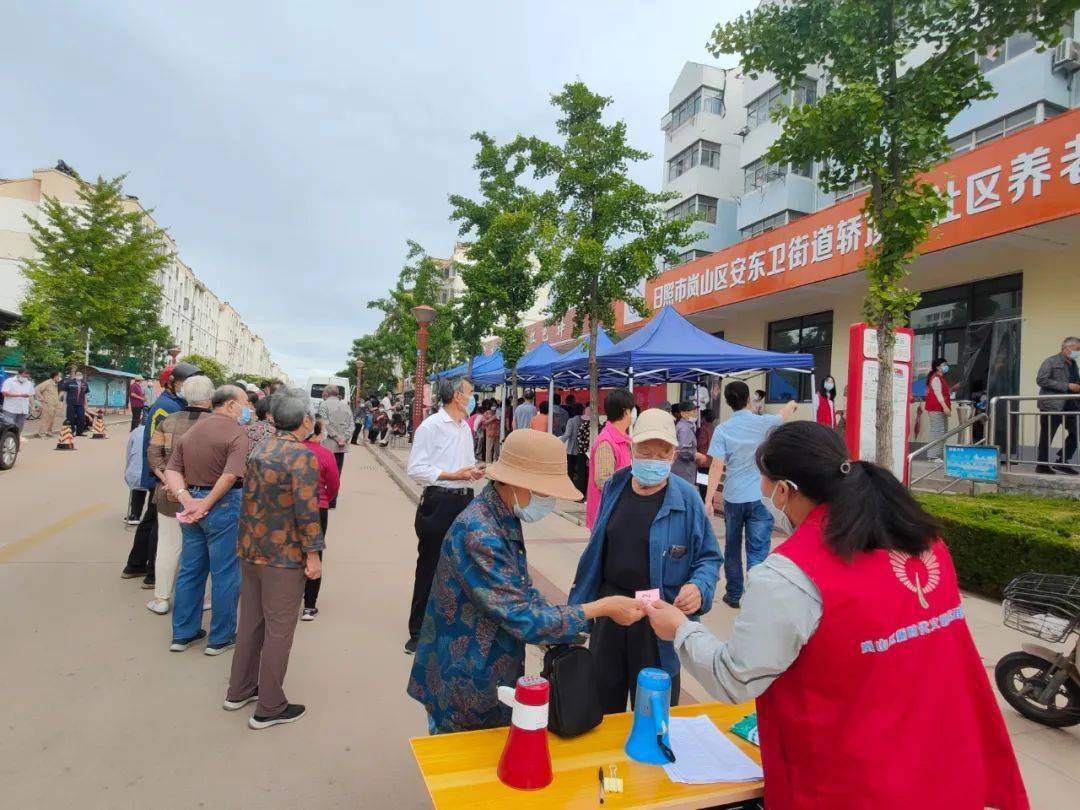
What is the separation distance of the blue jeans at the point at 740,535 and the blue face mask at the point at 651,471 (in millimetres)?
2806

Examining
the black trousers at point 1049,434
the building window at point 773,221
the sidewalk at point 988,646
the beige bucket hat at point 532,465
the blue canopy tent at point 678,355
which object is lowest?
the sidewalk at point 988,646

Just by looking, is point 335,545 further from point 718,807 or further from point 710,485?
point 718,807

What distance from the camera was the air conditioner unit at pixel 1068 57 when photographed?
12219mm

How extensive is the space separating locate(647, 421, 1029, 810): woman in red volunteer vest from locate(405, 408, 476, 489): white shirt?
2912 millimetres

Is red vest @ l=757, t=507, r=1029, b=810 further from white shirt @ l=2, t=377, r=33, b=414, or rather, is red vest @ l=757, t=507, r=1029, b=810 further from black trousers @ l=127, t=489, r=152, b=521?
white shirt @ l=2, t=377, r=33, b=414

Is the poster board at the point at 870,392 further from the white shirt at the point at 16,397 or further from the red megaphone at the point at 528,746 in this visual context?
the white shirt at the point at 16,397

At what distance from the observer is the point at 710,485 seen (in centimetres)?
570

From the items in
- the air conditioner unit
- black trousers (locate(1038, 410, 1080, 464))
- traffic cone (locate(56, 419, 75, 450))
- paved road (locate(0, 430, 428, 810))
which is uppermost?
the air conditioner unit

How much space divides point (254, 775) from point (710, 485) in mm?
4126

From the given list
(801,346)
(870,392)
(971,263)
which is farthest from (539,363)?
(870,392)

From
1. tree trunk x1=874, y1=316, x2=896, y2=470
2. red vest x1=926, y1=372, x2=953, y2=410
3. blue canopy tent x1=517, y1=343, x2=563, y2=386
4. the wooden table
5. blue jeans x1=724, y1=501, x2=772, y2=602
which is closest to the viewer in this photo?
the wooden table

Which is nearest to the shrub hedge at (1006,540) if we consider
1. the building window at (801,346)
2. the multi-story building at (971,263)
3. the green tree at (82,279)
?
the multi-story building at (971,263)

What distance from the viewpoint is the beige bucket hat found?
1.97 m

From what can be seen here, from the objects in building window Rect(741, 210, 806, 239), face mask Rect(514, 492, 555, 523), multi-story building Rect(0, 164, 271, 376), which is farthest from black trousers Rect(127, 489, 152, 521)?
multi-story building Rect(0, 164, 271, 376)
